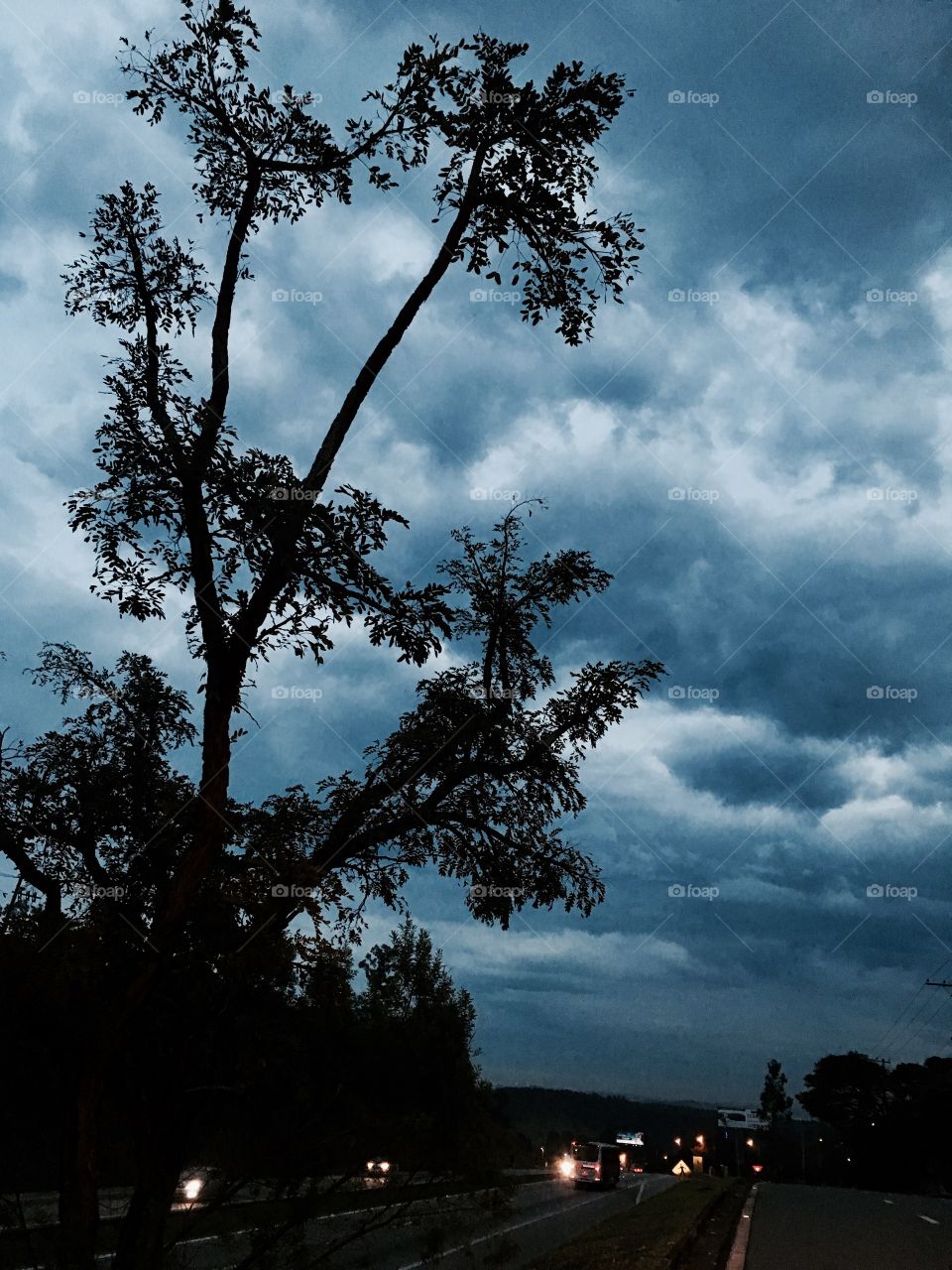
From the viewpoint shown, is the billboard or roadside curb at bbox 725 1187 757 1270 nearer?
roadside curb at bbox 725 1187 757 1270

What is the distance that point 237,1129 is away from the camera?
8.04m

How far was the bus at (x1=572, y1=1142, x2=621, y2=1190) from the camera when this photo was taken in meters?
53.4

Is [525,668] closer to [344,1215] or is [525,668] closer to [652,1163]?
[344,1215]

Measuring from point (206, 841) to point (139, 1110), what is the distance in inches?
107

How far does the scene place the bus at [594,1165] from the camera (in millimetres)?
53403

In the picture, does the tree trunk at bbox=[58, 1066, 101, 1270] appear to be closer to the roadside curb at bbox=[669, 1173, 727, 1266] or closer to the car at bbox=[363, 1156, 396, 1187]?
the car at bbox=[363, 1156, 396, 1187]

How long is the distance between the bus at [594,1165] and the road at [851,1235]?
2410 centimetres

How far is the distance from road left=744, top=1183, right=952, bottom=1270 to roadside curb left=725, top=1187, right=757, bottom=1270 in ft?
0.48

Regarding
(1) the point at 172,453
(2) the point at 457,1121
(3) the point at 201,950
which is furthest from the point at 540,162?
(2) the point at 457,1121

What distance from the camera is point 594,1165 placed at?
53.7 metres

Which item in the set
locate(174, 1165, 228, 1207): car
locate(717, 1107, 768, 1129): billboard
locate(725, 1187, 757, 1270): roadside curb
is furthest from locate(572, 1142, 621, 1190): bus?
locate(717, 1107, 768, 1129): billboard

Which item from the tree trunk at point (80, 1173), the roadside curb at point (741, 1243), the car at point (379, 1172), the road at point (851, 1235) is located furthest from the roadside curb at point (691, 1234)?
the tree trunk at point (80, 1173)

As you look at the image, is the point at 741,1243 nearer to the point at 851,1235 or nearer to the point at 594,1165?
the point at 851,1235

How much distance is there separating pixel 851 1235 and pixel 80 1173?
686 inches
